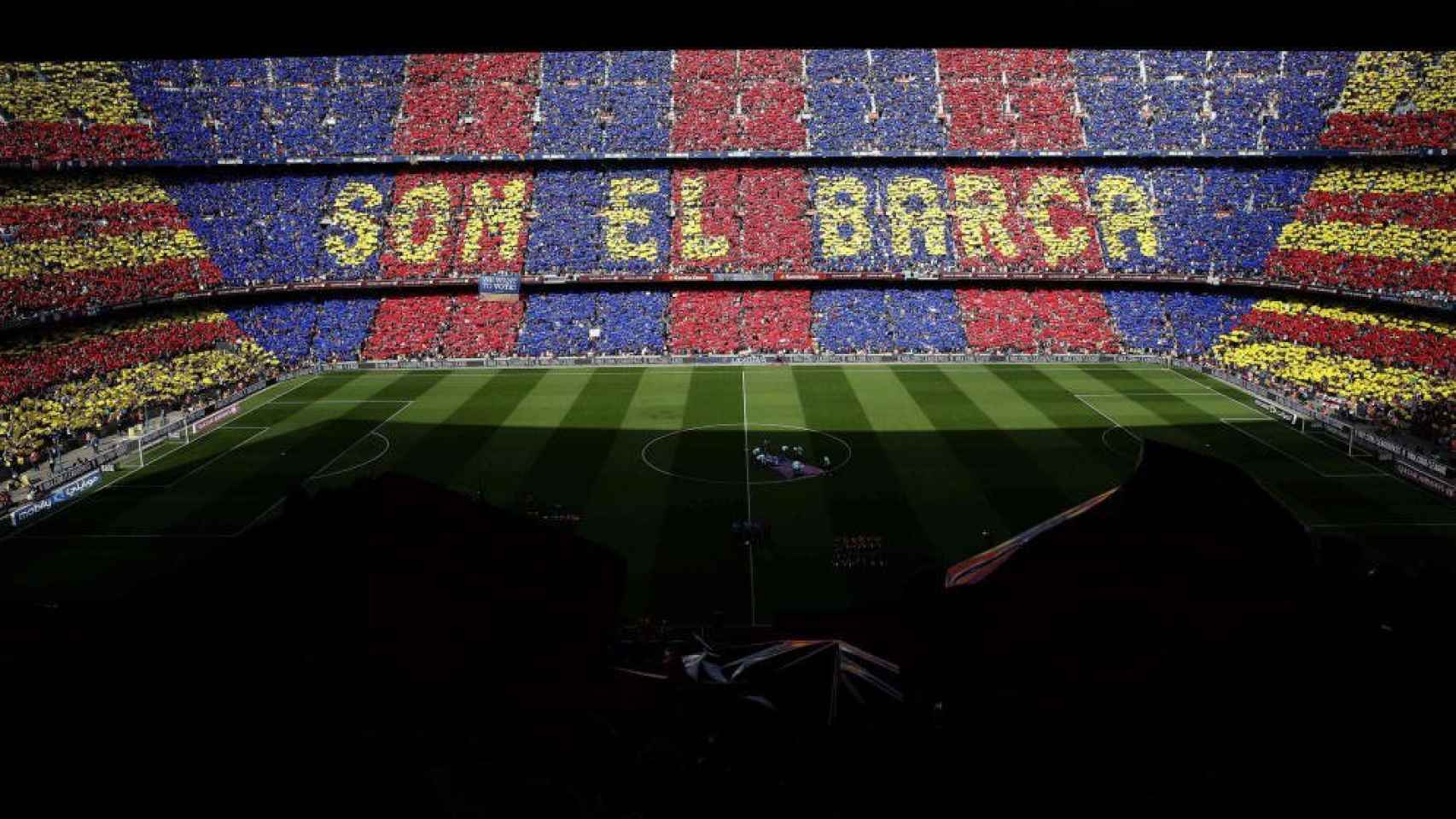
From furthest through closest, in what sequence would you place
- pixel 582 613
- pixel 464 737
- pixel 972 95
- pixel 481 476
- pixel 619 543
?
pixel 972 95 < pixel 481 476 < pixel 619 543 < pixel 582 613 < pixel 464 737

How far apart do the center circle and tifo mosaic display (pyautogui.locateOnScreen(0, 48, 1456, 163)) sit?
36452 mm

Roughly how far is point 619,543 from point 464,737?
79.7 ft

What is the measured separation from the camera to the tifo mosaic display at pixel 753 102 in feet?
221

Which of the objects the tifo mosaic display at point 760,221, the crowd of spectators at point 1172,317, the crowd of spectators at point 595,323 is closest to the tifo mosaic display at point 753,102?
the tifo mosaic display at point 760,221

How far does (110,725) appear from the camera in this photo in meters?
4.25

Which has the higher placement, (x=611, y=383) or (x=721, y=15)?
(x=721, y=15)

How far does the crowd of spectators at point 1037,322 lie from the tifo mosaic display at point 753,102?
13.1 meters

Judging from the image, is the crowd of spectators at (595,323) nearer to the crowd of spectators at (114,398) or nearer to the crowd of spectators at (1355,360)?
the crowd of spectators at (114,398)

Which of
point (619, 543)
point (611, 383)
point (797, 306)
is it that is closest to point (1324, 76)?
point (797, 306)

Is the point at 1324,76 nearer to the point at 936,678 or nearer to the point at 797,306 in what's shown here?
the point at 797,306

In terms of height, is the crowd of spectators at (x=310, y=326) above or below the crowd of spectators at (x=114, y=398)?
above

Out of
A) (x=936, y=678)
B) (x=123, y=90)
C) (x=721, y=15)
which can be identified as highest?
(x=123, y=90)

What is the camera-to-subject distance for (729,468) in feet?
121

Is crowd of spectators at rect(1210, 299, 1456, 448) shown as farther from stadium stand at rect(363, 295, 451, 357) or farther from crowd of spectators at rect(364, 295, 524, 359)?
stadium stand at rect(363, 295, 451, 357)
